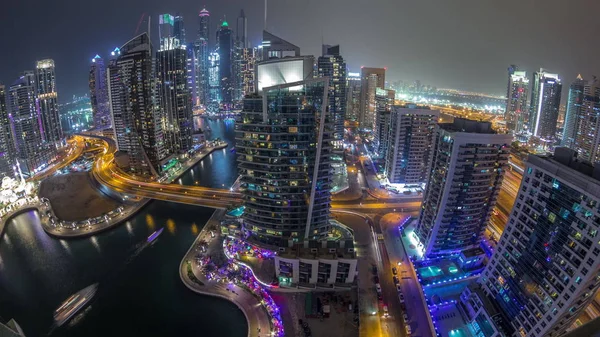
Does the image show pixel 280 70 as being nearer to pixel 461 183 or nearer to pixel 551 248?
pixel 461 183

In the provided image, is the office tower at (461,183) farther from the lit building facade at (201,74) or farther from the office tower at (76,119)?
the lit building facade at (201,74)

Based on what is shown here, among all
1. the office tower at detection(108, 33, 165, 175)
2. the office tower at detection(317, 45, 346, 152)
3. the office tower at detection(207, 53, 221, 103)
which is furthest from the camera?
the office tower at detection(207, 53, 221, 103)

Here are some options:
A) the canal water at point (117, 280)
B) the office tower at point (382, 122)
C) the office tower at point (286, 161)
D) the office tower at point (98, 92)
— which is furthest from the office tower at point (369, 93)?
the office tower at point (98, 92)

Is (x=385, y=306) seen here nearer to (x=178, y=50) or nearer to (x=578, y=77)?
A: (x=178, y=50)

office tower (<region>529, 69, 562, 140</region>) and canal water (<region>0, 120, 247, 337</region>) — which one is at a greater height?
office tower (<region>529, 69, 562, 140</region>)

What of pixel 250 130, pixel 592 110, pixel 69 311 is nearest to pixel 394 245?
pixel 250 130

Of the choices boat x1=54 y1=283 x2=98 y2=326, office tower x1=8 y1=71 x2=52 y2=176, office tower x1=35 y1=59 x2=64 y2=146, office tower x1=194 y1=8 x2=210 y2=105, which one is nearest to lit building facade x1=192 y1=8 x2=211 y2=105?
office tower x1=194 y1=8 x2=210 y2=105

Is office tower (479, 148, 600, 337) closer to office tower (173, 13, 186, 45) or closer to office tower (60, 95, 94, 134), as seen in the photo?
office tower (60, 95, 94, 134)

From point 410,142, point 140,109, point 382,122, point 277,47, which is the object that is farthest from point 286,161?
point 140,109
